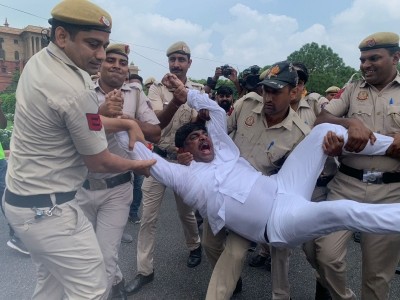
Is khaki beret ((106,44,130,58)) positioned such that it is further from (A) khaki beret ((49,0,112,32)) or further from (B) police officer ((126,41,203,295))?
(A) khaki beret ((49,0,112,32))

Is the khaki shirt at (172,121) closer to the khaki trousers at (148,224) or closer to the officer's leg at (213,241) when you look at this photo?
the khaki trousers at (148,224)

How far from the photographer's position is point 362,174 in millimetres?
2533

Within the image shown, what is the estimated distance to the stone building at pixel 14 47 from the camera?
6297 cm

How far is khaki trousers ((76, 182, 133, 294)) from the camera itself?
2.54 meters

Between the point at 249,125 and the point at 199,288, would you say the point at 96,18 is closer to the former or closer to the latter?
the point at 249,125

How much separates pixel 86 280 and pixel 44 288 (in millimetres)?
440

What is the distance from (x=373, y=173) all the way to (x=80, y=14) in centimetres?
214

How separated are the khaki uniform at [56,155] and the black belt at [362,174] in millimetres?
1785

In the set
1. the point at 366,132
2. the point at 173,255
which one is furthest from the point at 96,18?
the point at 173,255

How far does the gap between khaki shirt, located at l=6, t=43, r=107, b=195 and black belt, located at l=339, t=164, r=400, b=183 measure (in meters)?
1.79

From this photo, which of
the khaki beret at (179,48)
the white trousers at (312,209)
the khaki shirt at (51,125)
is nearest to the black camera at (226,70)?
the khaki beret at (179,48)

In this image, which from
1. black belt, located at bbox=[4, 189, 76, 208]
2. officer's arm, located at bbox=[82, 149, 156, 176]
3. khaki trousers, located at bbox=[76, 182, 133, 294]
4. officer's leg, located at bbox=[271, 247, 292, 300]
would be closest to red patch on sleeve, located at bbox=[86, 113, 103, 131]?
officer's arm, located at bbox=[82, 149, 156, 176]

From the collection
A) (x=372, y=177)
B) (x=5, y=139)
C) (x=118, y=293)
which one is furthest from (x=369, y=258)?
(x=5, y=139)

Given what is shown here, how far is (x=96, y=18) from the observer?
1.78m
